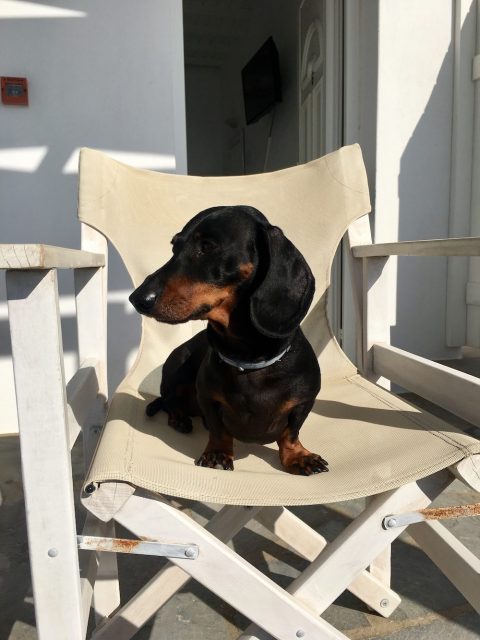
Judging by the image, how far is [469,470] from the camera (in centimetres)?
78

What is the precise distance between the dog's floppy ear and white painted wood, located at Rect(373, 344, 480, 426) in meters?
0.30

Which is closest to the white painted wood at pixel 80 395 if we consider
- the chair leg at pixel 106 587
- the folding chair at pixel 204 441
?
the folding chair at pixel 204 441

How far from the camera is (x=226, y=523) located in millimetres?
1141

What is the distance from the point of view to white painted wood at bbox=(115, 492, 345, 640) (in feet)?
2.38

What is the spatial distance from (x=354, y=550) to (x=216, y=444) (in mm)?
311

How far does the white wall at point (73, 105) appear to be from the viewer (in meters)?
2.08

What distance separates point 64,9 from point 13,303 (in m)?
1.93

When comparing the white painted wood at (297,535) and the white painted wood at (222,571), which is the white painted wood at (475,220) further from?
the white painted wood at (222,571)

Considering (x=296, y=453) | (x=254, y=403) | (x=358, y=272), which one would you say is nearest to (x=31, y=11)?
(x=358, y=272)

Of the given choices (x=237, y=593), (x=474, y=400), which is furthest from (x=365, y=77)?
(x=237, y=593)

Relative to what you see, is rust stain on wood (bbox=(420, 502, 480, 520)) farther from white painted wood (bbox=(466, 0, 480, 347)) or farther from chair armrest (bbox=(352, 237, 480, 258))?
white painted wood (bbox=(466, 0, 480, 347))

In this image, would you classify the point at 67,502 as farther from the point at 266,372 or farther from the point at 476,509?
the point at 476,509

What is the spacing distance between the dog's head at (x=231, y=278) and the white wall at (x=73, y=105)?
138 cm

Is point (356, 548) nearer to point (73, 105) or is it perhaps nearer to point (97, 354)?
point (97, 354)
